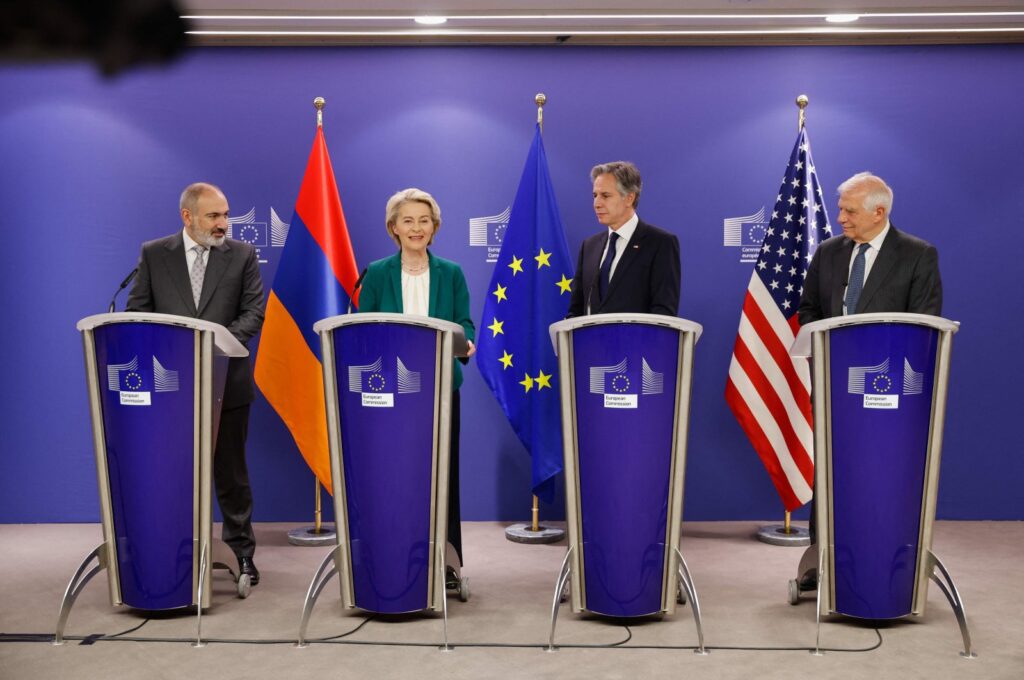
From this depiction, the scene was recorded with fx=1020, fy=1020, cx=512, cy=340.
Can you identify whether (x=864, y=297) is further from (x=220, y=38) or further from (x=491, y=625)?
(x=220, y=38)

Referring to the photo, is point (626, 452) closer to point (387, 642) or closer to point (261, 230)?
point (387, 642)

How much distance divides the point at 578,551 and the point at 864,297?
5.03 ft

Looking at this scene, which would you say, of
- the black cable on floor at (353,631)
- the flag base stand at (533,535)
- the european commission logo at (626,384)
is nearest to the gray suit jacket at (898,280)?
the european commission logo at (626,384)

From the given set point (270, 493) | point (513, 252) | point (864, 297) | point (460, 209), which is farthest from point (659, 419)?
point (270, 493)

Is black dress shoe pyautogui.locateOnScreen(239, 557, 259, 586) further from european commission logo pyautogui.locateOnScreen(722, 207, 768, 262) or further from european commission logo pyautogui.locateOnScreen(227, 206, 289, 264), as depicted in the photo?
european commission logo pyautogui.locateOnScreen(722, 207, 768, 262)

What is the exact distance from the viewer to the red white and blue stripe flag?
529cm

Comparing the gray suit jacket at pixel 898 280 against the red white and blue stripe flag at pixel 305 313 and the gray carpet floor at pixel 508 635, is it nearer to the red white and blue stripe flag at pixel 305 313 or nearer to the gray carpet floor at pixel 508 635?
the gray carpet floor at pixel 508 635

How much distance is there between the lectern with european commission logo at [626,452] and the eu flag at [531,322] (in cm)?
174

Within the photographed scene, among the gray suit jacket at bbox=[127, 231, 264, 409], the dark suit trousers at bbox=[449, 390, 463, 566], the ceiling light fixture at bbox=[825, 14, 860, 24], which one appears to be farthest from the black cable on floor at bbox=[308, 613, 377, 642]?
the ceiling light fixture at bbox=[825, 14, 860, 24]

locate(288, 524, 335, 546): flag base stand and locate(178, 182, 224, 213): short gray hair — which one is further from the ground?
locate(178, 182, 224, 213): short gray hair

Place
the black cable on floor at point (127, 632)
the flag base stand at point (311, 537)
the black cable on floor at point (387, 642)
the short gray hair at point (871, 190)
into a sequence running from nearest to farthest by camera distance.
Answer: the black cable on floor at point (387, 642)
the black cable on floor at point (127, 632)
the short gray hair at point (871, 190)
the flag base stand at point (311, 537)

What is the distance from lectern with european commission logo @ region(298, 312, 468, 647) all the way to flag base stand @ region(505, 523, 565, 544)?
5.69 feet

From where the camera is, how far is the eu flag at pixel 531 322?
208 inches

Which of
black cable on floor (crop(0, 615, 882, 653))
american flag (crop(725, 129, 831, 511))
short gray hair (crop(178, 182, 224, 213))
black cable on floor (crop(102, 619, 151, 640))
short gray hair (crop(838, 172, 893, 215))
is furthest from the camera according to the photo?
american flag (crop(725, 129, 831, 511))
